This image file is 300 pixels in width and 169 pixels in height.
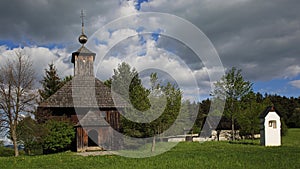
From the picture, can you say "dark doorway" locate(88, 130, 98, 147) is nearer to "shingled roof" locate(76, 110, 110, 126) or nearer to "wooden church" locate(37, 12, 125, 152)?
"wooden church" locate(37, 12, 125, 152)

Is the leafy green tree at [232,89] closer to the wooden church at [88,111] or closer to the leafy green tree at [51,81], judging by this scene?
the wooden church at [88,111]

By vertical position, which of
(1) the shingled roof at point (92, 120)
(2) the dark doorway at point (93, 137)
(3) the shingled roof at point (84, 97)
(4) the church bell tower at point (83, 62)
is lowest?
(2) the dark doorway at point (93, 137)

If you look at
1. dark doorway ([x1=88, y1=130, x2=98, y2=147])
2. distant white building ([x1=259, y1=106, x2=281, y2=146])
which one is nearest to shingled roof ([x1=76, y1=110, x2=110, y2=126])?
dark doorway ([x1=88, y1=130, x2=98, y2=147])

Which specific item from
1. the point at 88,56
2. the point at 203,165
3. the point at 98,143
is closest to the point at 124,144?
the point at 98,143

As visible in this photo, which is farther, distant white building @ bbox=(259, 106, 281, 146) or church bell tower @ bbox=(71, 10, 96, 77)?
church bell tower @ bbox=(71, 10, 96, 77)

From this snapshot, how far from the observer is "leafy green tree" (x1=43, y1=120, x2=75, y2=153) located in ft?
89.1

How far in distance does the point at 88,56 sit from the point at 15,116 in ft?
47.3

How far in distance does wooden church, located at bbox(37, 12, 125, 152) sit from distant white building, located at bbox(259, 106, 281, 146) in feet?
39.1

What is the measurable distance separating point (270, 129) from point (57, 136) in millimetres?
17141

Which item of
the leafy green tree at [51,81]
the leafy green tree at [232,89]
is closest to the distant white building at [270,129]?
the leafy green tree at [232,89]

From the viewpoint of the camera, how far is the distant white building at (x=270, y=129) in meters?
28.0

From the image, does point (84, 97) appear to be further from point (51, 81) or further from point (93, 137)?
point (51, 81)

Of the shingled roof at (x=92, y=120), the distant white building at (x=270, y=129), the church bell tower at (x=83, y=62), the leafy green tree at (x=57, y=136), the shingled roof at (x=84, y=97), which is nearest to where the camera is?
the leafy green tree at (x=57, y=136)

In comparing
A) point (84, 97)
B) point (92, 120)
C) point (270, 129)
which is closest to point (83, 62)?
point (84, 97)
